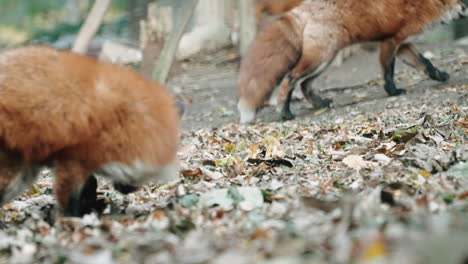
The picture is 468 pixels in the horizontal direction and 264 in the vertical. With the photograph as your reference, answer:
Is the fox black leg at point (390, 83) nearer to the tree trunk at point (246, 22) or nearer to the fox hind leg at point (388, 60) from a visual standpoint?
the fox hind leg at point (388, 60)

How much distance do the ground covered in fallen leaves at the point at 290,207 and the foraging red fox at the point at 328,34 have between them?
2715mm

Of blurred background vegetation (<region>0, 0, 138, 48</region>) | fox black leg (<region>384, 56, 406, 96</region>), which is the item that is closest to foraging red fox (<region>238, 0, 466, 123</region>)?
fox black leg (<region>384, 56, 406, 96</region>)

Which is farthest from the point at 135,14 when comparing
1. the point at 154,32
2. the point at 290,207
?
the point at 290,207

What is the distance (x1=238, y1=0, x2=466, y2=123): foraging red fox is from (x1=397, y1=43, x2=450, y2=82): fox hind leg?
0.02m

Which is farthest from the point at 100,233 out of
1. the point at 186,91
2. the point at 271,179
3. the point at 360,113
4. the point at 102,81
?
the point at 186,91

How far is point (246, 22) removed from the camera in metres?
12.6

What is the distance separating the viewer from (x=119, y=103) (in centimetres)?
362

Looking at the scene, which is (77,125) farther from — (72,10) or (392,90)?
(72,10)

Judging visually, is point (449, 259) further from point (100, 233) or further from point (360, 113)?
point (360, 113)

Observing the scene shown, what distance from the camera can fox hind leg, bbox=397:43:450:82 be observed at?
9773 millimetres

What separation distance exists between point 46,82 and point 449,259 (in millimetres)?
2584

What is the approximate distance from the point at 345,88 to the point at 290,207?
8.07 metres

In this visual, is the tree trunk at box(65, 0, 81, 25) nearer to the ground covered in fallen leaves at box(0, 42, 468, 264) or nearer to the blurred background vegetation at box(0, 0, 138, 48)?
the blurred background vegetation at box(0, 0, 138, 48)

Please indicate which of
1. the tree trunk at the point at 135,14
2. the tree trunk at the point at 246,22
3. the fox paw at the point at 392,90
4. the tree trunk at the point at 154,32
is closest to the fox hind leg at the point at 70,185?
the fox paw at the point at 392,90
